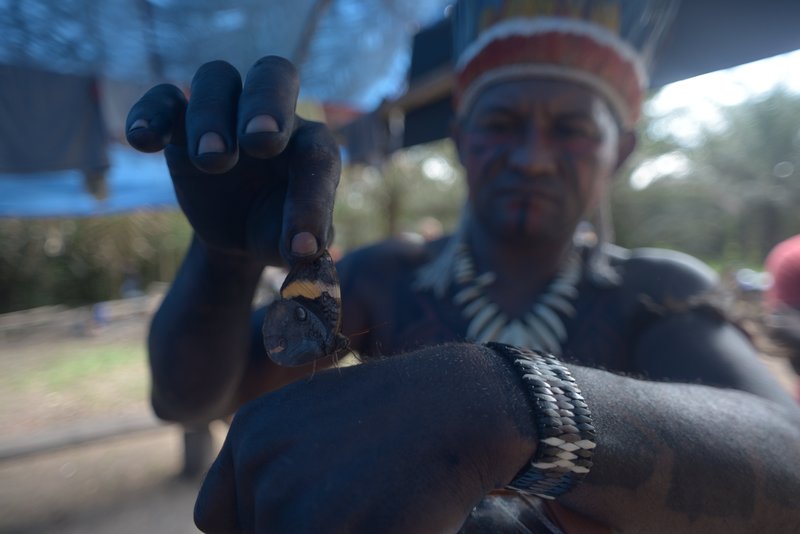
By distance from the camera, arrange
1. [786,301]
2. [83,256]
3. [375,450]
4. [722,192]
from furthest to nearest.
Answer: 1. [722,192]
2. [83,256]
3. [786,301]
4. [375,450]

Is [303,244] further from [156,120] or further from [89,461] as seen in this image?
[89,461]

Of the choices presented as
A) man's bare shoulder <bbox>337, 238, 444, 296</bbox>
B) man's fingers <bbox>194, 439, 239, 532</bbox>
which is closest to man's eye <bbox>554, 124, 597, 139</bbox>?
man's bare shoulder <bbox>337, 238, 444, 296</bbox>

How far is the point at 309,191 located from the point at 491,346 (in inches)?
11.9

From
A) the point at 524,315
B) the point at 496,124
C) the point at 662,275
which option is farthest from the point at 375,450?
the point at 662,275

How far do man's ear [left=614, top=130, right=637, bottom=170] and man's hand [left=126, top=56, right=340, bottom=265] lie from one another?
1115 mm

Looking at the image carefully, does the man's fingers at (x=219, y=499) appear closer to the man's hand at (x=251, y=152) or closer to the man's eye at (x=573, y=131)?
the man's hand at (x=251, y=152)

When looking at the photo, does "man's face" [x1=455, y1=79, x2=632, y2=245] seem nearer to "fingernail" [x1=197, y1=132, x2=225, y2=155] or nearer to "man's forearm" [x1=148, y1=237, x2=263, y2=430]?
"man's forearm" [x1=148, y1=237, x2=263, y2=430]

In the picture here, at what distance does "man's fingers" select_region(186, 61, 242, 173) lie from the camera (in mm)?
596

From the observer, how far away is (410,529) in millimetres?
454

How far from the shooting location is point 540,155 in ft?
4.04

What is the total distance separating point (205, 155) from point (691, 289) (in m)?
1.26

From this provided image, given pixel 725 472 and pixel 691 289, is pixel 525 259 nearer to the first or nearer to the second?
pixel 691 289

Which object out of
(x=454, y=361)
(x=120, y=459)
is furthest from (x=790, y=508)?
(x=120, y=459)

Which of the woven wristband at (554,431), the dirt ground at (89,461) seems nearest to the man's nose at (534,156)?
the woven wristband at (554,431)
